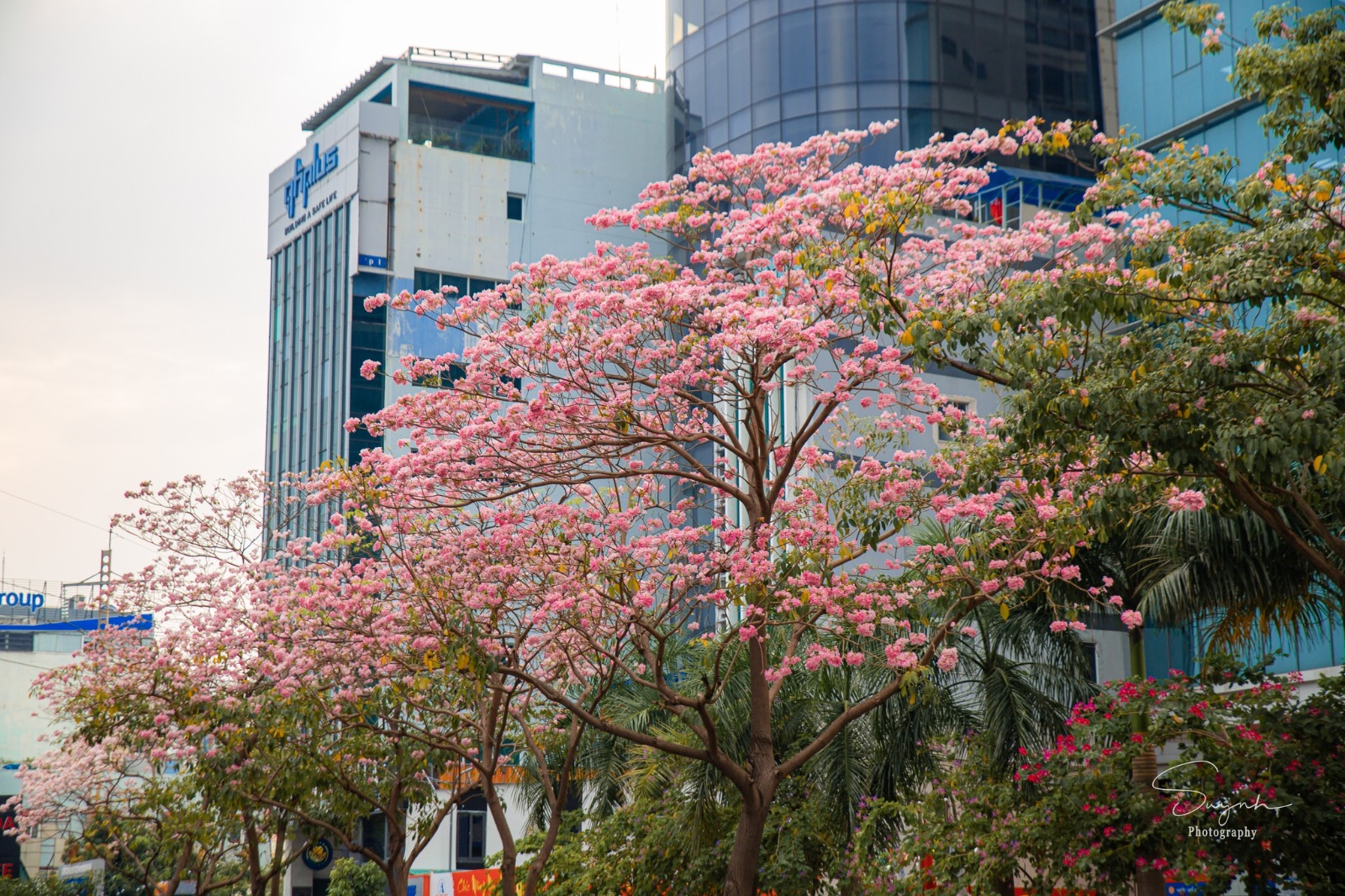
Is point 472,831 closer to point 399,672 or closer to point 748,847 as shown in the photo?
point 399,672

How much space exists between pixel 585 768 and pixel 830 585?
10.2 m

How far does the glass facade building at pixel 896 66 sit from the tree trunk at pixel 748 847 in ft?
115

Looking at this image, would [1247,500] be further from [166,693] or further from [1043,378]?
[166,693]

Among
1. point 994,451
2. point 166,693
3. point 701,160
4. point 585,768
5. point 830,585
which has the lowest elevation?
point 585,768

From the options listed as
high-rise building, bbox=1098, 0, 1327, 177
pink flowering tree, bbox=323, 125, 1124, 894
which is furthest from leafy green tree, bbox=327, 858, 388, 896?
high-rise building, bbox=1098, 0, 1327, 177

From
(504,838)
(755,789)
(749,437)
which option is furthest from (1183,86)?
(755,789)

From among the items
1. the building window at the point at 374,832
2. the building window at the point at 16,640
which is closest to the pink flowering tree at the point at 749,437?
the building window at the point at 374,832

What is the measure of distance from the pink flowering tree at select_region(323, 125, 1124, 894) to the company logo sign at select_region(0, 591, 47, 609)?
227 feet

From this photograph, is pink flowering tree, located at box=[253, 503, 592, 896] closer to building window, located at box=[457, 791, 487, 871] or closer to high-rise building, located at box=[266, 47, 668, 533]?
building window, located at box=[457, 791, 487, 871]

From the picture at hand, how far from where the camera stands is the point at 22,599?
7556 cm

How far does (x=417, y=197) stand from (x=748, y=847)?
160 feet

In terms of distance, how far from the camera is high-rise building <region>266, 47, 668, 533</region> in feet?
188

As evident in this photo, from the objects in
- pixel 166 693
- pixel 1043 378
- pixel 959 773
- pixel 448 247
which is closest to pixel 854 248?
pixel 1043 378

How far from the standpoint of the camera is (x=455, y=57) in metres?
62.2
